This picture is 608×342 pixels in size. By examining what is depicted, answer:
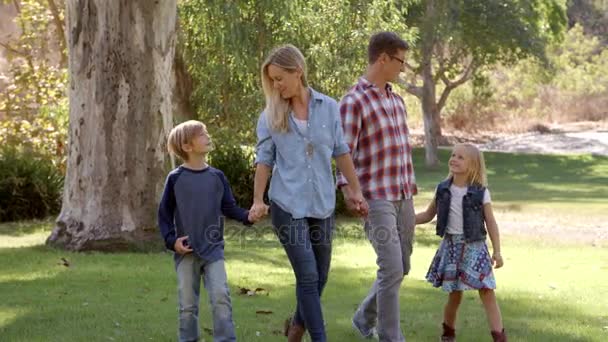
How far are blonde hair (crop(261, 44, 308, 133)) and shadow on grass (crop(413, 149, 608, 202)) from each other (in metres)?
18.0

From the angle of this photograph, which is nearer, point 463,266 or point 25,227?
point 463,266

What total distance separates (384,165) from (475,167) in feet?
2.22

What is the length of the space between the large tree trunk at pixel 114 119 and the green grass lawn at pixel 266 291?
0.41 m

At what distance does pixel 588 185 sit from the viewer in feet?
94.1

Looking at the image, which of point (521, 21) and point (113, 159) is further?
point (521, 21)

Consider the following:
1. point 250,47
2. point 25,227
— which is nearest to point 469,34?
point 250,47

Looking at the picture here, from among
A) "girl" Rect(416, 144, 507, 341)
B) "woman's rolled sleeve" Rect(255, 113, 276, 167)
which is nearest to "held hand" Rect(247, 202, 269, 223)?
"woman's rolled sleeve" Rect(255, 113, 276, 167)

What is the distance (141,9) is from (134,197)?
81.5 inches

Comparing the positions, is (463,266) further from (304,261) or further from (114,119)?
(114,119)

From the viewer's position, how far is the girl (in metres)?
6.53

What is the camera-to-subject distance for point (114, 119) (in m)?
11.6

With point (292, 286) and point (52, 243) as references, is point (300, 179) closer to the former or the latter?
point (292, 286)

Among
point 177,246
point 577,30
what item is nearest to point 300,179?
point 177,246

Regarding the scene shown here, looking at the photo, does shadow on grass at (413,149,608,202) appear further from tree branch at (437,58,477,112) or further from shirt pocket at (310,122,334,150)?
shirt pocket at (310,122,334,150)
